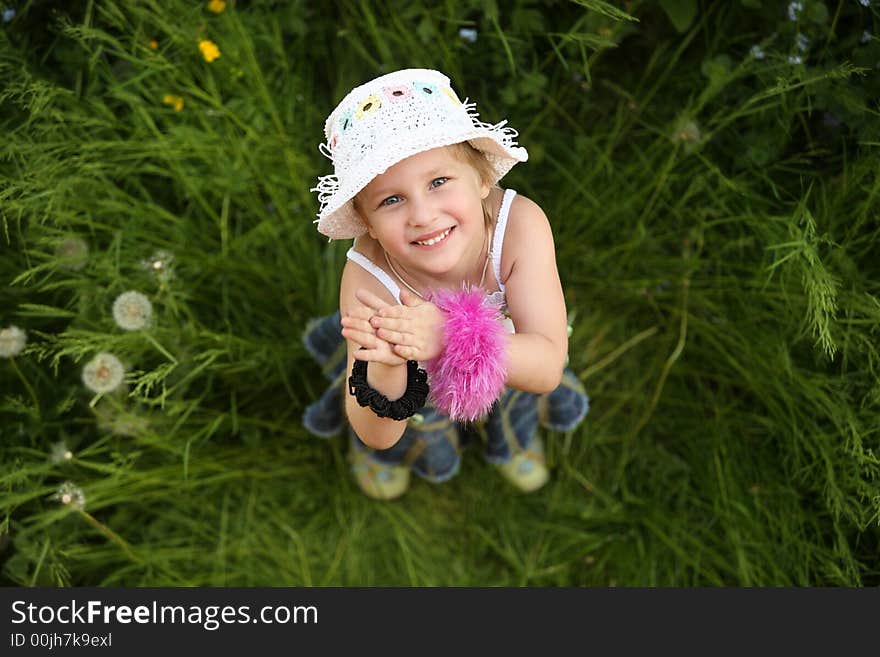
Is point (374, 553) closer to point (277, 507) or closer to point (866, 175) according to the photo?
point (277, 507)

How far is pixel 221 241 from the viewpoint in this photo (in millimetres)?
1945

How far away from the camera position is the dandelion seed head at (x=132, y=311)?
1.67m

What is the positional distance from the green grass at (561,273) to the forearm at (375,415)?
1.65 ft

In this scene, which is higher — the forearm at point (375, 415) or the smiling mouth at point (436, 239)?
the smiling mouth at point (436, 239)

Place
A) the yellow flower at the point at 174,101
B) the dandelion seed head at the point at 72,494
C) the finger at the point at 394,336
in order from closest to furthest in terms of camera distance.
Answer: the finger at the point at 394,336 → the dandelion seed head at the point at 72,494 → the yellow flower at the point at 174,101

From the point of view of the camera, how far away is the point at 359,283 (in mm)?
1370

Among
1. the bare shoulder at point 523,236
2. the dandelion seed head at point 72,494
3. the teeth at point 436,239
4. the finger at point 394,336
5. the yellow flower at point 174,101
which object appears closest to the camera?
the finger at point 394,336

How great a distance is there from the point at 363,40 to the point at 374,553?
1.23m

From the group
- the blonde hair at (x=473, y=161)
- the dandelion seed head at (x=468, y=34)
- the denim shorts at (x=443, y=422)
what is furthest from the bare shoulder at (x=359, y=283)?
the dandelion seed head at (x=468, y=34)

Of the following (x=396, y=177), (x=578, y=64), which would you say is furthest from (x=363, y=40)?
(x=396, y=177)

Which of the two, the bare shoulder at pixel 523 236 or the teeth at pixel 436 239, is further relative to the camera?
the bare shoulder at pixel 523 236

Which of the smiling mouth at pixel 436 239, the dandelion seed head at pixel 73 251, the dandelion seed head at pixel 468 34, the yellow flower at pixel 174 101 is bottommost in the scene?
the smiling mouth at pixel 436 239

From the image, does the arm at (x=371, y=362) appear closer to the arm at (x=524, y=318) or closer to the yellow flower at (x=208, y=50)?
the arm at (x=524, y=318)

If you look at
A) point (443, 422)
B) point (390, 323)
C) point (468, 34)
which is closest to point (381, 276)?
point (390, 323)
